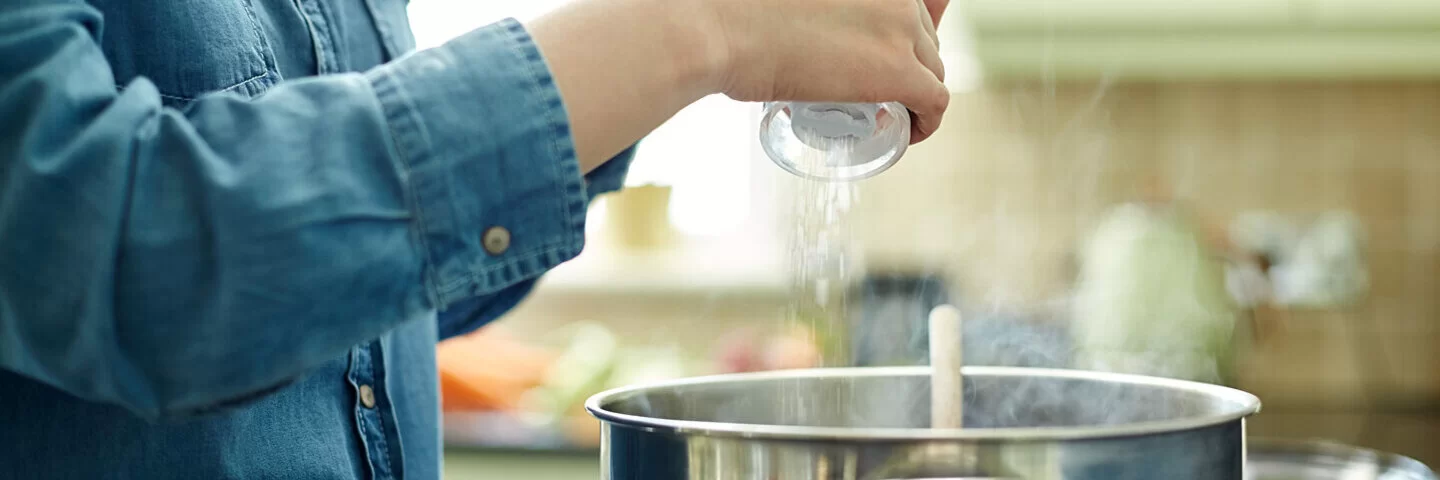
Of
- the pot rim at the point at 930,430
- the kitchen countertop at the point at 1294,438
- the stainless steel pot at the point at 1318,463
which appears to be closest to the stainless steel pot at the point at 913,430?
the pot rim at the point at 930,430

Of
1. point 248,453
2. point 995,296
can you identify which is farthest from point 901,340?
point 248,453

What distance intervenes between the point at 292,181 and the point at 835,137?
233 mm

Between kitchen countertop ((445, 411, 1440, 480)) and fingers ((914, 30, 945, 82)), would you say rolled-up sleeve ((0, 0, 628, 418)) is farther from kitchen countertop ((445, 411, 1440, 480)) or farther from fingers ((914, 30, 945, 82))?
kitchen countertop ((445, 411, 1440, 480))

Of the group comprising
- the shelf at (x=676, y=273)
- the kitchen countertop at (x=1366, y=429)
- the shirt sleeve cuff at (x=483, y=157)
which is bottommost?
the kitchen countertop at (x=1366, y=429)

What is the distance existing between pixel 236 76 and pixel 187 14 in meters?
0.03

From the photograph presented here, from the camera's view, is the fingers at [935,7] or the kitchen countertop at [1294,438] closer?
the fingers at [935,7]

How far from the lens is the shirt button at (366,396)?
56cm

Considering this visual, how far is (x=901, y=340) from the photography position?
2242 mm

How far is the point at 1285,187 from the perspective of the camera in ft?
Result: 7.88

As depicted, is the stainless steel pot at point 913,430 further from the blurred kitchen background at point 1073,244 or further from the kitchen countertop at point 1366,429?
the kitchen countertop at point 1366,429

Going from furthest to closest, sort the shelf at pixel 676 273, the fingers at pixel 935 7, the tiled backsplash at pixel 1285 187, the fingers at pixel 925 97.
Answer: the shelf at pixel 676 273
the tiled backsplash at pixel 1285 187
the fingers at pixel 935 7
the fingers at pixel 925 97

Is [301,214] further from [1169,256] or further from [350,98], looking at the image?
[1169,256]

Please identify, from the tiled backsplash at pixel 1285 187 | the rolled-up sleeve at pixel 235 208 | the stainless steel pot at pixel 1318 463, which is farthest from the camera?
the tiled backsplash at pixel 1285 187

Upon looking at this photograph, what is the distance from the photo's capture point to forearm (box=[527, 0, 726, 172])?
40 cm
